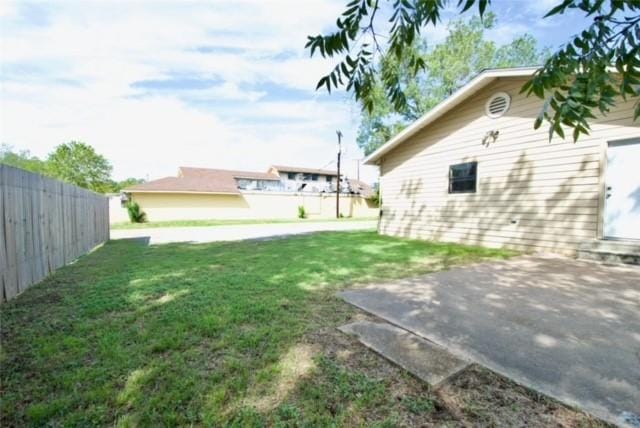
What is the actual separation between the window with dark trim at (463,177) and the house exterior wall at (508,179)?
0.13 meters

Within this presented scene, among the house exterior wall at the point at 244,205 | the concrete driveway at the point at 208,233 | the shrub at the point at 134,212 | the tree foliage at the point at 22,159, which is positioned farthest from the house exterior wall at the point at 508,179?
the tree foliage at the point at 22,159

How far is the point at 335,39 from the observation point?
1646 mm

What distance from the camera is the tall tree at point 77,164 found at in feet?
107

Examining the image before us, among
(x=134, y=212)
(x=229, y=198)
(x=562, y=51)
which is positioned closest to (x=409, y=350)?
(x=562, y=51)

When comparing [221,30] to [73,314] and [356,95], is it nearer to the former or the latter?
[356,95]

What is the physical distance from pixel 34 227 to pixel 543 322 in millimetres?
6311

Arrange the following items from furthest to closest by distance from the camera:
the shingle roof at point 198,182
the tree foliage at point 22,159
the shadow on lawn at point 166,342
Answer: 1. the tree foliage at point 22,159
2. the shingle roof at point 198,182
3. the shadow on lawn at point 166,342

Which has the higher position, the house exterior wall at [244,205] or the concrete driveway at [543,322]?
the house exterior wall at [244,205]

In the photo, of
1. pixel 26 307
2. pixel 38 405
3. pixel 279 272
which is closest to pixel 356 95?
pixel 38 405

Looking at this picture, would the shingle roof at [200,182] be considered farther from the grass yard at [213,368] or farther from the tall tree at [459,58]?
the grass yard at [213,368]

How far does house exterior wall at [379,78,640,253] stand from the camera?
5.46 meters

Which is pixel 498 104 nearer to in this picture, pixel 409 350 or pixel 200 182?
pixel 409 350

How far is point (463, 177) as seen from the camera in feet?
25.1

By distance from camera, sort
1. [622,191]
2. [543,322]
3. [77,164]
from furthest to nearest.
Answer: [77,164]
[622,191]
[543,322]
